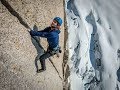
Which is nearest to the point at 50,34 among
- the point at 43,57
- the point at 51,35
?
the point at 51,35

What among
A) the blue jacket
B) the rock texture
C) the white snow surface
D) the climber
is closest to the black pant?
the climber

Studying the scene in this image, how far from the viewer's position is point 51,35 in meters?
6.68

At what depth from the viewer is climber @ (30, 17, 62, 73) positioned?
261 inches

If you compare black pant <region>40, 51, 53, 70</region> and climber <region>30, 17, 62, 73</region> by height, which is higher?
climber <region>30, 17, 62, 73</region>

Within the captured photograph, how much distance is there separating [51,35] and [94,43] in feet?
19.4

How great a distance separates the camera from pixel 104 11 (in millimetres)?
13062

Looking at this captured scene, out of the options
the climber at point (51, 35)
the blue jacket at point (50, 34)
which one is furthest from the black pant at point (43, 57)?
the blue jacket at point (50, 34)

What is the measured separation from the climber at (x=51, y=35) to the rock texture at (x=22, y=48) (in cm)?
17

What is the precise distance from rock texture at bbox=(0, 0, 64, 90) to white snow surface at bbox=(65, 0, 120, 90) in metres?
2.80

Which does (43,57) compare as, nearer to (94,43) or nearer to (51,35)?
(51,35)

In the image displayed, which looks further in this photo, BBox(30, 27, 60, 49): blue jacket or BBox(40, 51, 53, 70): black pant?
BBox(40, 51, 53, 70): black pant

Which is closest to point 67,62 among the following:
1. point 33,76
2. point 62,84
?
point 62,84

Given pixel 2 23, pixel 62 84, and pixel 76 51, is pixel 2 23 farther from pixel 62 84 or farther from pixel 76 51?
pixel 76 51

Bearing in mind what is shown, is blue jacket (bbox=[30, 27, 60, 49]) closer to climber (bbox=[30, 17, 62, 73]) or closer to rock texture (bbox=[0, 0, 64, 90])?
climber (bbox=[30, 17, 62, 73])
